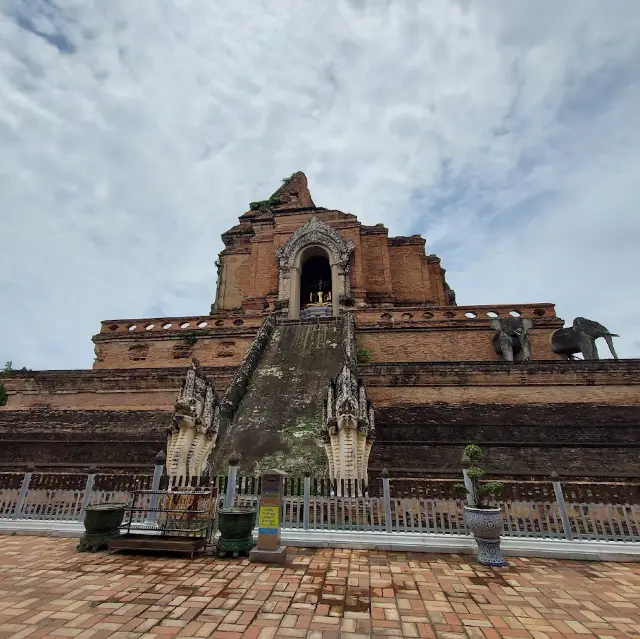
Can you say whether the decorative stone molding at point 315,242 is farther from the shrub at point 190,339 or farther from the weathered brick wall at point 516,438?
the weathered brick wall at point 516,438

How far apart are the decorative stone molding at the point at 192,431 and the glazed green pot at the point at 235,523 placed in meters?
2.66

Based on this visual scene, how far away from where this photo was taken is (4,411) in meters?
13.9

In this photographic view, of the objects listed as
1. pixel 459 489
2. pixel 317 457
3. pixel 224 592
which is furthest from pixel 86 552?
pixel 459 489

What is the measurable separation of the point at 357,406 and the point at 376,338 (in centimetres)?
886

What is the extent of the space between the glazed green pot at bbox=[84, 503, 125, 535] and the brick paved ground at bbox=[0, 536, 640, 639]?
38 centimetres

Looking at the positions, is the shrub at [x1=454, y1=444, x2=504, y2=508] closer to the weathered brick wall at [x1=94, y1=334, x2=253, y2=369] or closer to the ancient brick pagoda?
the ancient brick pagoda

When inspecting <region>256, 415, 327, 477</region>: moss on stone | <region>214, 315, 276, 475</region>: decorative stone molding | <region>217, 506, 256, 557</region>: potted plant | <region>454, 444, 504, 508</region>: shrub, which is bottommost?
<region>217, 506, 256, 557</region>: potted plant

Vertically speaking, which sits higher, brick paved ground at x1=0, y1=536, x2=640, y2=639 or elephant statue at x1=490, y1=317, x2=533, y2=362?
elephant statue at x1=490, y1=317, x2=533, y2=362

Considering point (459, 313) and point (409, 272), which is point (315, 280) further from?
point (459, 313)

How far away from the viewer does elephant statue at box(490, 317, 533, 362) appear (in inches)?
622

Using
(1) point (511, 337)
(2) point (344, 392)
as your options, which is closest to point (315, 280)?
(1) point (511, 337)

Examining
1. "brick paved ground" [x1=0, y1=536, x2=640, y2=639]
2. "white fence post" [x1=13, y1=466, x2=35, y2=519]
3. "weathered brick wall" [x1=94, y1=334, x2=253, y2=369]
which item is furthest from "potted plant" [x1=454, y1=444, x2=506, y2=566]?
"weathered brick wall" [x1=94, y1=334, x2=253, y2=369]

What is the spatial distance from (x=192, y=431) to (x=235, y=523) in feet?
11.2

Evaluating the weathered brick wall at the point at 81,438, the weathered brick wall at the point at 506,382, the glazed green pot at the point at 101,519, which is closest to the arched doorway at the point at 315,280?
the weathered brick wall at the point at 506,382
